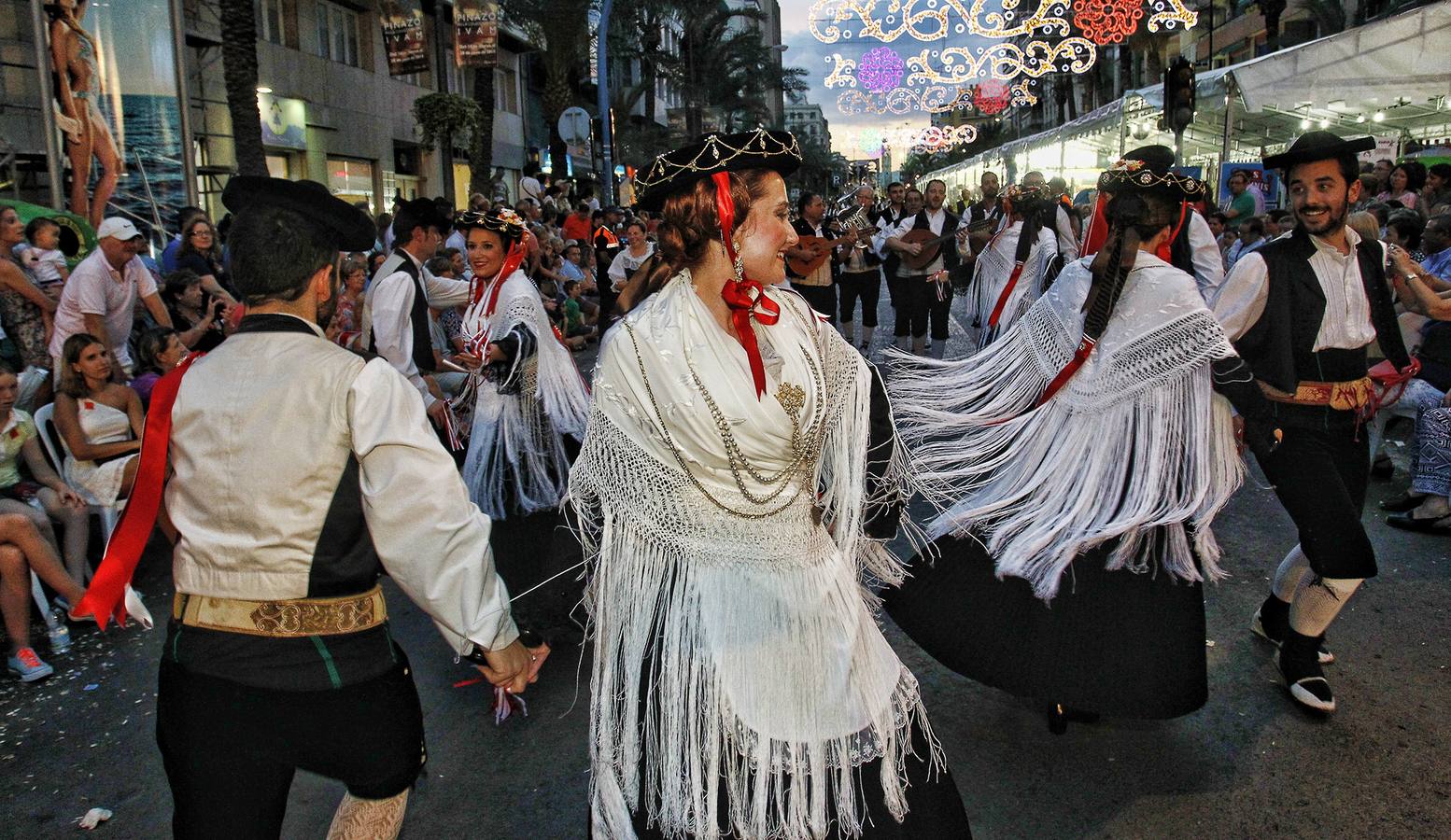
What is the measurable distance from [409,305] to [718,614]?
3643mm

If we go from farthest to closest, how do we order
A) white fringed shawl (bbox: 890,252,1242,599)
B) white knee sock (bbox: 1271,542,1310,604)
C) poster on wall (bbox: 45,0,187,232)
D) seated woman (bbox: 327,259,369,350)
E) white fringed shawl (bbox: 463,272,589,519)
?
poster on wall (bbox: 45,0,187,232), seated woman (bbox: 327,259,369,350), white fringed shawl (bbox: 463,272,589,519), white knee sock (bbox: 1271,542,1310,604), white fringed shawl (bbox: 890,252,1242,599)

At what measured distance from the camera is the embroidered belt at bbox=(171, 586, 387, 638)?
2109 mm

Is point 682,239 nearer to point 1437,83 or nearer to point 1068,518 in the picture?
point 1068,518

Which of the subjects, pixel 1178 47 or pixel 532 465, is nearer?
pixel 532 465

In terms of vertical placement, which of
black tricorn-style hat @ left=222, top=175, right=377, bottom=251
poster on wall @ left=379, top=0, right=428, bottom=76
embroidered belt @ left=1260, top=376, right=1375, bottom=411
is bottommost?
embroidered belt @ left=1260, top=376, right=1375, bottom=411

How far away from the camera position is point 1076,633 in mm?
3418

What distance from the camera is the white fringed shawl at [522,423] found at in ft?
15.6

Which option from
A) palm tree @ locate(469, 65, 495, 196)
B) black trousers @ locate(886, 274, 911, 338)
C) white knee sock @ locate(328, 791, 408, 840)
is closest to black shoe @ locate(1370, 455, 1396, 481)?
black trousers @ locate(886, 274, 911, 338)

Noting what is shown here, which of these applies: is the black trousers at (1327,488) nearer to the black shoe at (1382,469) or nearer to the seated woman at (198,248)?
the black shoe at (1382,469)

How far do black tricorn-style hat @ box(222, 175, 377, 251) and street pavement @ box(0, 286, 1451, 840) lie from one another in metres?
1.39

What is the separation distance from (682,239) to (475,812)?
2152mm

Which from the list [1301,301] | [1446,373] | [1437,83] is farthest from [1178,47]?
[1301,301]

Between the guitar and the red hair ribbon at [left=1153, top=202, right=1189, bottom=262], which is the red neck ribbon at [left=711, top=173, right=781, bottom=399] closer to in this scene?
the red hair ribbon at [left=1153, top=202, right=1189, bottom=262]

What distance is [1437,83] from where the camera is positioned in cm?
1518
